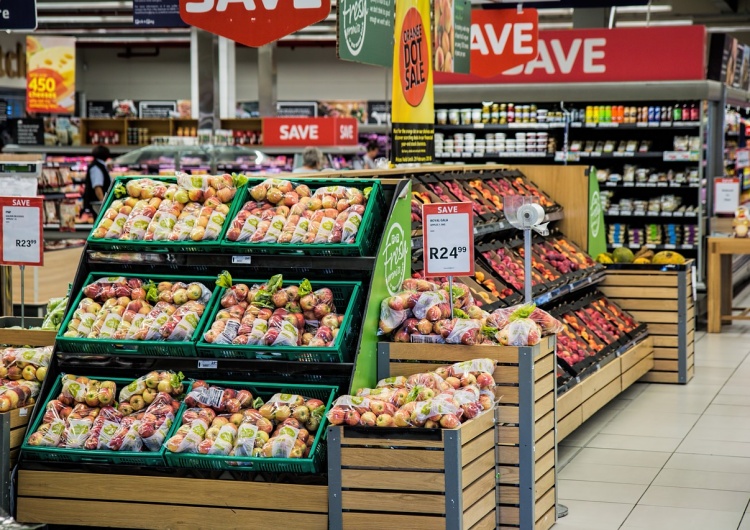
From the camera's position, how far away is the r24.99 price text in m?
4.61

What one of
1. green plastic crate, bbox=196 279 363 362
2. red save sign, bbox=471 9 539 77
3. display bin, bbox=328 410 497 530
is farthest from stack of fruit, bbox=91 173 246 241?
red save sign, bbox=471 9 539 77

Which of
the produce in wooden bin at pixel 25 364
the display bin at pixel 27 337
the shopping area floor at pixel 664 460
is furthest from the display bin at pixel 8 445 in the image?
the shopping area floor at pixel 664 460

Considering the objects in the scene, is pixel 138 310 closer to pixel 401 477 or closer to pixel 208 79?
pixel 401 477

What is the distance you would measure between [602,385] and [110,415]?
365 centimetres

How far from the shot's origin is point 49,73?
17125 millimetres

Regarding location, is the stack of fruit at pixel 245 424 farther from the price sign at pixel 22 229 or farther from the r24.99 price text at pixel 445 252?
the price sign at pixel 22 229

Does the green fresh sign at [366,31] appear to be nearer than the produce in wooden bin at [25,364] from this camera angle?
No

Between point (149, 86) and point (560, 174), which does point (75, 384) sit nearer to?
point (560, 174)

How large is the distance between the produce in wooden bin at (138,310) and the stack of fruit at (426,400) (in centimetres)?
82

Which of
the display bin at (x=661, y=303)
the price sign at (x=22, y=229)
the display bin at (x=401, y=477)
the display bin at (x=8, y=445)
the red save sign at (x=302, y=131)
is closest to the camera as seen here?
the display bin at (x=401, y=477)

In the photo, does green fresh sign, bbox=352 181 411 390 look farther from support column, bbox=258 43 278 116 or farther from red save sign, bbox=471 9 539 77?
support column, bbox=258 43 278 116

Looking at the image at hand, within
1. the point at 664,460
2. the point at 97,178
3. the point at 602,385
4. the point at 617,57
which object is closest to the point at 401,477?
the point at 664,460

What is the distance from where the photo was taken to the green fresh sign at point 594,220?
8383 mm

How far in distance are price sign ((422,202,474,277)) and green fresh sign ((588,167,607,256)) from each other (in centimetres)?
395
